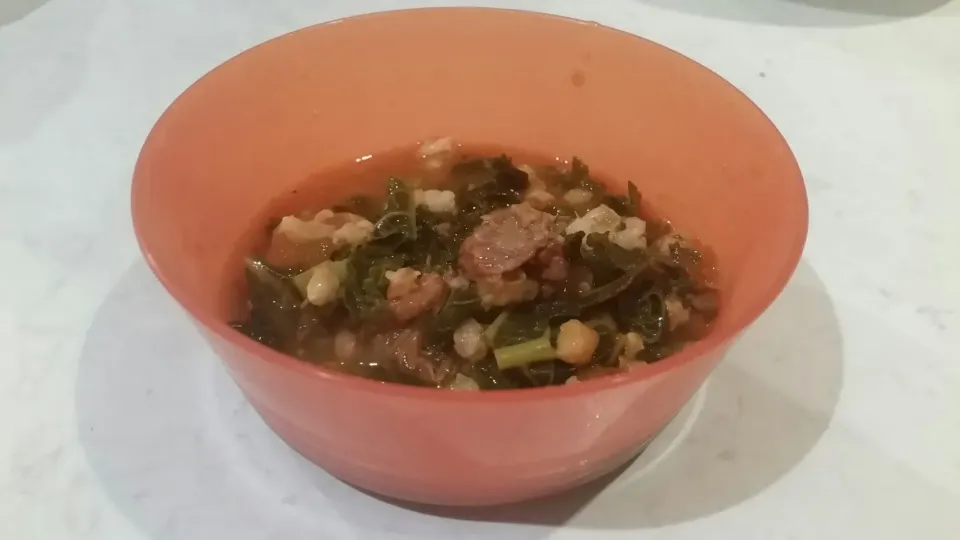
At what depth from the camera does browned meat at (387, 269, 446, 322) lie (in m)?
0.97

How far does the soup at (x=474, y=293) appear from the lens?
3.05 ft

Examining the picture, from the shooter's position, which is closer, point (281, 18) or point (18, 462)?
point (18, 462)

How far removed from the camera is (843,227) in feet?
4.02

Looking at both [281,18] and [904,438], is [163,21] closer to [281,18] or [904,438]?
[281,18]

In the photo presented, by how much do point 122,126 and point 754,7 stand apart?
1.17 meters

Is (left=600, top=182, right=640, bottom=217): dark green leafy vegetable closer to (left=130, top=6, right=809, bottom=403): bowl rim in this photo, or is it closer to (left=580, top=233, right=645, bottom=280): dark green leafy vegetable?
(left=580, top=233, right=645, bottom=280): dark green leafy vegetable

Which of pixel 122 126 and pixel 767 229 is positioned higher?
pixel 767 229

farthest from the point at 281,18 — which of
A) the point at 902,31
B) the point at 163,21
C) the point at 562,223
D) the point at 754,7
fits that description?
the point at 902,31

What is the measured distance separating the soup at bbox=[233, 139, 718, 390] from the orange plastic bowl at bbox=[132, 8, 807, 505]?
6cm

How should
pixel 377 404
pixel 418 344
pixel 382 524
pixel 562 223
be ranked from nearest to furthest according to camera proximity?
pixel 377 404 < pixel 382 524 < pixel 418 344 < pixel 562 223

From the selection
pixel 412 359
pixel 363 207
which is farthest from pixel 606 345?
pixel 363 207

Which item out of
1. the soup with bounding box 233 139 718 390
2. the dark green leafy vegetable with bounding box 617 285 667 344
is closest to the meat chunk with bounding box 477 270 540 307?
the soup with bounding box 233 139 718 390

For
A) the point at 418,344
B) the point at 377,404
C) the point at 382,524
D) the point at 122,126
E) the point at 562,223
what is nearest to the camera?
the point at 377,404

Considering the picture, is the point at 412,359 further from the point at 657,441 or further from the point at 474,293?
the point at 657,441
